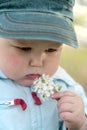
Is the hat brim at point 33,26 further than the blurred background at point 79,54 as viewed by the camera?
No

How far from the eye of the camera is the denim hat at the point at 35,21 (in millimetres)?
1204

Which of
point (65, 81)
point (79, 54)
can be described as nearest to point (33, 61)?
point (65, 81)

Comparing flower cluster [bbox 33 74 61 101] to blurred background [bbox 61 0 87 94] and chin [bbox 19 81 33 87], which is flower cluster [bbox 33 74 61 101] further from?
blurred background [bbox 61 0 87 94]

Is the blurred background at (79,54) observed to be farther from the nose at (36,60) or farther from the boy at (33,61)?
the nose at (36,60)

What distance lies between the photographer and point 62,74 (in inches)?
60.3

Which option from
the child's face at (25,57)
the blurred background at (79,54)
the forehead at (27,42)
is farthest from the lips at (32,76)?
the blurred background at (79,54)

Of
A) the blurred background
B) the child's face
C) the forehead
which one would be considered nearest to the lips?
the child's face

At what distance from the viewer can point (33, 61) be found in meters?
1.27

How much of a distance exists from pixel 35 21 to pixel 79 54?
0.97m

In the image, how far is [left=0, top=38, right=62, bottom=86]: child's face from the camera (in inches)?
49.7

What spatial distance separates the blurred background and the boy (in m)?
0.60

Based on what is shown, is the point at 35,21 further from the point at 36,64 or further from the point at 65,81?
the point at 65,81

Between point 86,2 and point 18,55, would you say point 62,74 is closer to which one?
point 18,55

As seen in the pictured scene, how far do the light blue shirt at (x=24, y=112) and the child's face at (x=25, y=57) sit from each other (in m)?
0.07
